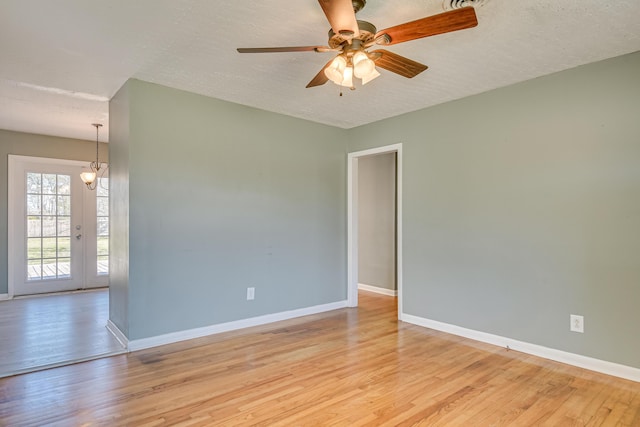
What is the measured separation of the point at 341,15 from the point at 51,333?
3931 mm

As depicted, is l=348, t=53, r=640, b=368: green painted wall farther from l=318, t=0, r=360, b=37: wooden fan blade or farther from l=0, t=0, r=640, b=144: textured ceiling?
l=318, t=0, r=360, b=37: wooden fan blade

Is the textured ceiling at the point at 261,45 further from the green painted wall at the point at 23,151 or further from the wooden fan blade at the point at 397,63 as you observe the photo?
the green painted wall at the point at 23,151

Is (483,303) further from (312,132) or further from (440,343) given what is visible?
(312,132)

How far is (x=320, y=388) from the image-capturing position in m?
2.56

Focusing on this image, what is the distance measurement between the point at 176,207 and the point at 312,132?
1923 millimetres

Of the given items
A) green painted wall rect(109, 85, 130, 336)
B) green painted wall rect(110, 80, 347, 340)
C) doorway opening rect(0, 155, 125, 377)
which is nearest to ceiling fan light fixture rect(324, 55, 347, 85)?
green painted wall rect(110, 80, 347, 340)

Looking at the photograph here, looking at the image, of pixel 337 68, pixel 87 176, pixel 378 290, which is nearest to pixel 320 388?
pixel 337 68

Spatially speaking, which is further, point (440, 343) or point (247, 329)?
point (247, 329)

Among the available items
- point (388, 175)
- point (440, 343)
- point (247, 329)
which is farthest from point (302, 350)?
point (388, 175)

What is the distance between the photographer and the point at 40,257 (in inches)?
218

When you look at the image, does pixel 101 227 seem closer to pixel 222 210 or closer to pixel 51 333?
pixel 51 333

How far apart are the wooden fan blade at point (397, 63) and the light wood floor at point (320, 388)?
2157 mm

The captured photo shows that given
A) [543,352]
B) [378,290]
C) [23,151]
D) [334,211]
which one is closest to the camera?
[543,352]

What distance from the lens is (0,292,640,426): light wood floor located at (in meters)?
2.18
